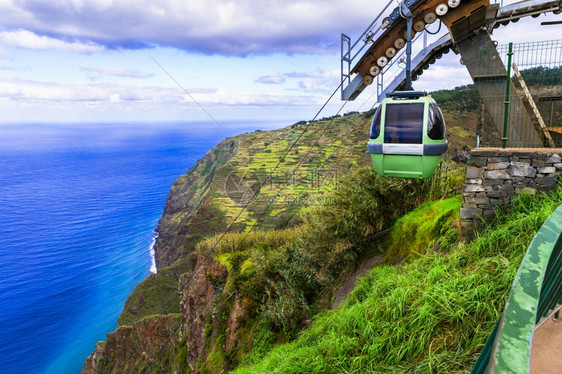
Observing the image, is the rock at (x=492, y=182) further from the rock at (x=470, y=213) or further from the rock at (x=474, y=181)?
the rock at (x=470, y=213)

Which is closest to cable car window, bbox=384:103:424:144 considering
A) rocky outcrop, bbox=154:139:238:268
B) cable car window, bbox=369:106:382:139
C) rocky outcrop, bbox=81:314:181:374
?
cable car window, bbox=369:106:382:139

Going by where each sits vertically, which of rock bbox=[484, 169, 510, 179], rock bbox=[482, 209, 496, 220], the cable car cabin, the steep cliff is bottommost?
the steep cliff

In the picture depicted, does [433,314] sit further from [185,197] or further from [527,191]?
[185,197]

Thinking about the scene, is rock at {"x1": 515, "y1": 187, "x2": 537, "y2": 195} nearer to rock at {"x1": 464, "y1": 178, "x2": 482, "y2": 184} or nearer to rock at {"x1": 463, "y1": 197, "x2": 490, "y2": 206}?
rock at {"x1": 463, "y1": 197, "x2": 490, "y2": 206}

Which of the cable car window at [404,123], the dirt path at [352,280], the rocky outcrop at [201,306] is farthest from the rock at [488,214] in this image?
the rocky outcrop at [201,306]

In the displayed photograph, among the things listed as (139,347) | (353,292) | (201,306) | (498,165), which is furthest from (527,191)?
(139,347)

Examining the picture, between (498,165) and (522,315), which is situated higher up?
(498,165)
